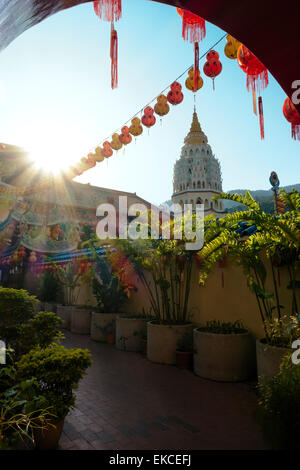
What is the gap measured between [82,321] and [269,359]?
6179 millimetres

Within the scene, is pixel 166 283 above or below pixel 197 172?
below

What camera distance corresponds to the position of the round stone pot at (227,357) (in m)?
4.85

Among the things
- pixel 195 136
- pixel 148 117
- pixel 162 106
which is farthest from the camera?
pixel 195 136

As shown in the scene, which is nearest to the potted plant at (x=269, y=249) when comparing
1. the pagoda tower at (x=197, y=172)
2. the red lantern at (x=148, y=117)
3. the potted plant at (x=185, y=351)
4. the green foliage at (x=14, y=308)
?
the potted plant at (x=185, y=351)

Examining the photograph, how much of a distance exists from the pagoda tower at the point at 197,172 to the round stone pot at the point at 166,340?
3754 cm

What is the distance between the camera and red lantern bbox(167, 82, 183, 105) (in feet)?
25.4

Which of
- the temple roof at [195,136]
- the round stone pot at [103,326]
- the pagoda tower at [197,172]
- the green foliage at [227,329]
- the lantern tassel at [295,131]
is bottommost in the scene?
the round stone pot at [103,326]

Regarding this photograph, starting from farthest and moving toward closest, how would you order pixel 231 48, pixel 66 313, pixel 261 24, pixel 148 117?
pixel 66 313 < pixel 148 117 < pixel 231 48 < pixel 261 24

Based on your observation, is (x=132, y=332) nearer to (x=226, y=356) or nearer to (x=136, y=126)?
(x=226, y=356)

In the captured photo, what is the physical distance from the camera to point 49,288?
12.3 meters

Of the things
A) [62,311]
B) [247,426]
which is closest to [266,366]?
[247,426]

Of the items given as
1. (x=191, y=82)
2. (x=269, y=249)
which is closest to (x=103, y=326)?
(x=269, y=249)

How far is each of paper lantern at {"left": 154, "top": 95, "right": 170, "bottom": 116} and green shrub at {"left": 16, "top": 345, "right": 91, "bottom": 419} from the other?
671cm

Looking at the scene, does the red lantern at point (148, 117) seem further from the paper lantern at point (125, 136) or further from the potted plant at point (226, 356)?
the potted plant at point (226, 356)
